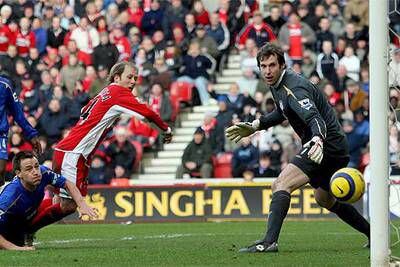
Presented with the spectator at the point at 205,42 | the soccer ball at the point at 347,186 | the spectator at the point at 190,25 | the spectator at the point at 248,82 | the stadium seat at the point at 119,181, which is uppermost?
the spectator at the point at 190,25

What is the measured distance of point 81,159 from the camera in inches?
525

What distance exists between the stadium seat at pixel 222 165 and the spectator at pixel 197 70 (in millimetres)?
2375

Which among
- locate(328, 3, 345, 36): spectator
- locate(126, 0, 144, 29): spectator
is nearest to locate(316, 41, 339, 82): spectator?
locate(328, 3, 345, 36): spectator

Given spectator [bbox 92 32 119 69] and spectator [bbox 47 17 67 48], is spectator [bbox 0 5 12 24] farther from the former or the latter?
spectator [bbox 92 32 119 69]

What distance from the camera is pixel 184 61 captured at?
25.5 metres

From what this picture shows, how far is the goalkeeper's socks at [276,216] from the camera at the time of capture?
11641 mm

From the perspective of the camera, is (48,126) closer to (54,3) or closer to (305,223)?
(54,3)

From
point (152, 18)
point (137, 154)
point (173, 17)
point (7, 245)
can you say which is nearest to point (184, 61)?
point (173, 17)

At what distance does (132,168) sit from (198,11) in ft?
15.6

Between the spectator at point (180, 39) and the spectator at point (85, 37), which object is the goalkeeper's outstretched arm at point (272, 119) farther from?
the spectator at point (85, 37)

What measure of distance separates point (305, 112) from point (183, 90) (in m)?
14.0

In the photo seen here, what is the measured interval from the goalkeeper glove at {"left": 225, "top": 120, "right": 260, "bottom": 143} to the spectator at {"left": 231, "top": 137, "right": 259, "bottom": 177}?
9.99 meters

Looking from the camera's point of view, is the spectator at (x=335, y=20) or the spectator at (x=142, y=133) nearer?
the spectator at (x=142, y=133)

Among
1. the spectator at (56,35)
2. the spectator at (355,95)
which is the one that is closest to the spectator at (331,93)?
the spectator at (355,95)
